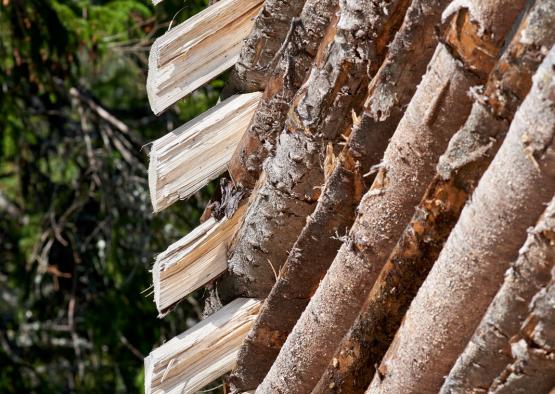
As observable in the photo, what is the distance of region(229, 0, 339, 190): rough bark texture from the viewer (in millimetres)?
1605

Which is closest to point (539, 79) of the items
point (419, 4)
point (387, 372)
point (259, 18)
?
point (419, 4)

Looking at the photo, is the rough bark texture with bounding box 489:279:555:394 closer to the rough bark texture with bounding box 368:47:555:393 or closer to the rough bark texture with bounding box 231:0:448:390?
the rough bark texture with bounding box 368:47:555:393

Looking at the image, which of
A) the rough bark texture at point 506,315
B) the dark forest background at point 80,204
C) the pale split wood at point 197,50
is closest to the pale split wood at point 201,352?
the pale split wood at point 197,50

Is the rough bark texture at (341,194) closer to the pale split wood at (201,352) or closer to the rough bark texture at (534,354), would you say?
the pale split wood at (201,352)

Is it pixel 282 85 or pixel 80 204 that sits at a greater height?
pixel 282 85

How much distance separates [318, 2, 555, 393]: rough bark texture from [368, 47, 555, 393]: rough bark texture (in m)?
0.06

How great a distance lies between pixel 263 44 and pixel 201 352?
656mm

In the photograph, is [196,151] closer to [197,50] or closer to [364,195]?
[197,50]

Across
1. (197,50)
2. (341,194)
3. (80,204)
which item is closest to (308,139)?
(341,194)

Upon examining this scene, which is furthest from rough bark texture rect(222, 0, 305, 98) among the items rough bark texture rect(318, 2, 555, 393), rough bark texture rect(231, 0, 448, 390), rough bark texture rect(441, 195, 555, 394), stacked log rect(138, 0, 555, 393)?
rough bark texture rect(441, 195, 555, 394)

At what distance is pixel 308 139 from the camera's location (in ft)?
5.24

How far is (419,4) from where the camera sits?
136 centimetres

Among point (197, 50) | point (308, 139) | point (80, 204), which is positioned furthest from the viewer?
point (80, 204)

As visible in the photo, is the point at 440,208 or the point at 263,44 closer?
the point at 440,208
